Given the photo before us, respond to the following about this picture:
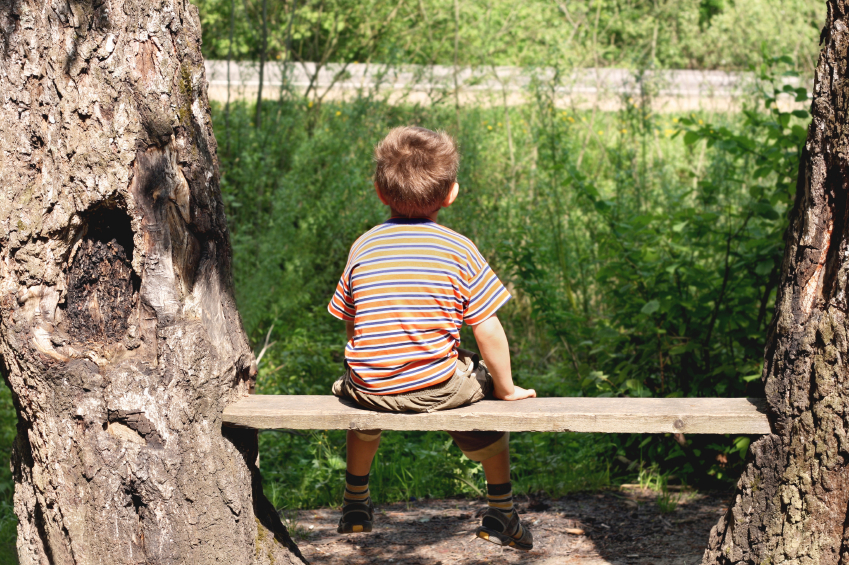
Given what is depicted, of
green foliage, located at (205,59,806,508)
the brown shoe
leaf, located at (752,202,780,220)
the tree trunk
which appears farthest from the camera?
green foliage, located at (205,59,806,508)

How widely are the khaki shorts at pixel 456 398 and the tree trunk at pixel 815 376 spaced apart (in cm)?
86

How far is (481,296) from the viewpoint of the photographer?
2602mm

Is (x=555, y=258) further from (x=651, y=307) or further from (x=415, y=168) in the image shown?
(x=415, y=168)

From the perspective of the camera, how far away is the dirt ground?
321 cm

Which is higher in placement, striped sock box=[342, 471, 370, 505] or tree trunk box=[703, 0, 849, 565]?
tree trunk box=[703, 0, 849, 565]

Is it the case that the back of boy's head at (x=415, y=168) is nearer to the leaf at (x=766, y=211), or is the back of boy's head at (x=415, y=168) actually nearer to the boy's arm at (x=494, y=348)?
the boy's arm at (x=494, y=348)

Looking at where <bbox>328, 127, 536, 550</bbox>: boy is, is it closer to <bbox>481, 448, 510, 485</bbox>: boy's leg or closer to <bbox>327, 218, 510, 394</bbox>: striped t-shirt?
<bbox>327, 218, 510, 394</bbox>: striped t-shirt

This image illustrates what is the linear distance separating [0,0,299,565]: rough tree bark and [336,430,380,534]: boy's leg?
443mm

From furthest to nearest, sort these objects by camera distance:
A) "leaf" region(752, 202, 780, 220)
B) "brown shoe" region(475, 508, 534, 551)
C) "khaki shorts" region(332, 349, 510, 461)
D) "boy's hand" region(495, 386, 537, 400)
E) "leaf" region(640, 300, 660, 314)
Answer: "leaf" region(640, 300, 660, 314) → "leaf" region(752, 202, 780, 220) → "brown shoe" region(475, 508, 534, 551) → "boy's hand" region(495, 386, 537, 400) → "khaki shorts" region(332, 349, 510, 461)

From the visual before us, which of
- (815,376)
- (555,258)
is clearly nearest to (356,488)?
(815,376)

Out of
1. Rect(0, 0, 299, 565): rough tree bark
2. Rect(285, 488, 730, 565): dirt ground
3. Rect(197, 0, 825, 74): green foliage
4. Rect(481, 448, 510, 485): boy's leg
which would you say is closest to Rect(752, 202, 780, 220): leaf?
Rect(285, 488, 730, 565): dirt ground

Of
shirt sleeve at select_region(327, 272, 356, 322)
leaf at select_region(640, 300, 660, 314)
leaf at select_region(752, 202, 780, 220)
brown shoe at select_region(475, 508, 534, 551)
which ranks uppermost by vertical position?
leaf at select_region(752, 202, 780, 220)

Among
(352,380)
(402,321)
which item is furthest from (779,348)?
(352,380)

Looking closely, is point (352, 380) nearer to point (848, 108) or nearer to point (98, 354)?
point (98, 354)
